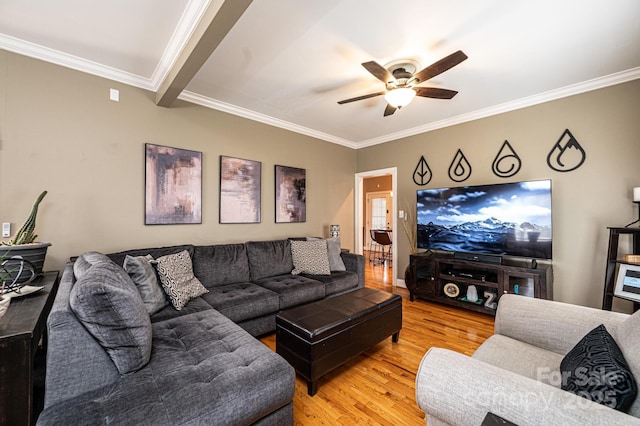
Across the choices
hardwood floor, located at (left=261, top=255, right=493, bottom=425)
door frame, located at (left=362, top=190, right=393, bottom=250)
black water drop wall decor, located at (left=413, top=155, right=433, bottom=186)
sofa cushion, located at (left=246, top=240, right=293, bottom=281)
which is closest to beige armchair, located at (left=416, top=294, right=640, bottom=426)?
hardwood floor, located at (left=261, top=255, right=493, bottom=425)

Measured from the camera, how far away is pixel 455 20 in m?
1.88

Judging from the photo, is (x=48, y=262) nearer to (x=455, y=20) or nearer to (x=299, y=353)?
(x=299, y=353)

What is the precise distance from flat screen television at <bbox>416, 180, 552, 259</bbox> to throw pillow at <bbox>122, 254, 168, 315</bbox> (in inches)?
133

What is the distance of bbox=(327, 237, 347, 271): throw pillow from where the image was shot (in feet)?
11.4

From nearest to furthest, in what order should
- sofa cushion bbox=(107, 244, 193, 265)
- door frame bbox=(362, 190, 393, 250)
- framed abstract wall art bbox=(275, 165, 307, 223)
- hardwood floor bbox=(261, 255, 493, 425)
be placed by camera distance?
1. hardwood floor bbox=(261, 255, 493, 425)
2. sofa cushion bbox=(107, 244, 193, 265)
3. framed abstract wall art bbox=(275, 165, 307, 223)
4. door frame bbox=(362, 190, 393, 250)

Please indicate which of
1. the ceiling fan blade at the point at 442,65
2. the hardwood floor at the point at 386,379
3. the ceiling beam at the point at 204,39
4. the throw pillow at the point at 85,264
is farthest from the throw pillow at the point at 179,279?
the ceiling fan blade at the point at 442,65

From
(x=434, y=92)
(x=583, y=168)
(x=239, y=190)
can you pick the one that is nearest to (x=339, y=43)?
(x=434, y=92)

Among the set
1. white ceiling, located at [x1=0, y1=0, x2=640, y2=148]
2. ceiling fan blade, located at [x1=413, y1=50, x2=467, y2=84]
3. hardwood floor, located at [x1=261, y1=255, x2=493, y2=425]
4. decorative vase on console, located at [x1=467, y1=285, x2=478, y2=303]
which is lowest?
hardwood floor, located at [x1=261, y1=255, x2=493, y2=425]

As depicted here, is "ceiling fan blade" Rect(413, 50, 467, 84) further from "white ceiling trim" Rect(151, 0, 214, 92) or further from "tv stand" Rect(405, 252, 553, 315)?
"tv stand" Rect(405, 252, 553, 315)

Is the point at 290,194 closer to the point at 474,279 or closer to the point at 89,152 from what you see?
the point at 89,152

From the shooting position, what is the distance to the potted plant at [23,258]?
1722 millimetres

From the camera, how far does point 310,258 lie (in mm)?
3393

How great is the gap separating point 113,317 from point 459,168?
4.06 m

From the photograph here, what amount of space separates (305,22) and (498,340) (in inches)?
98.0
